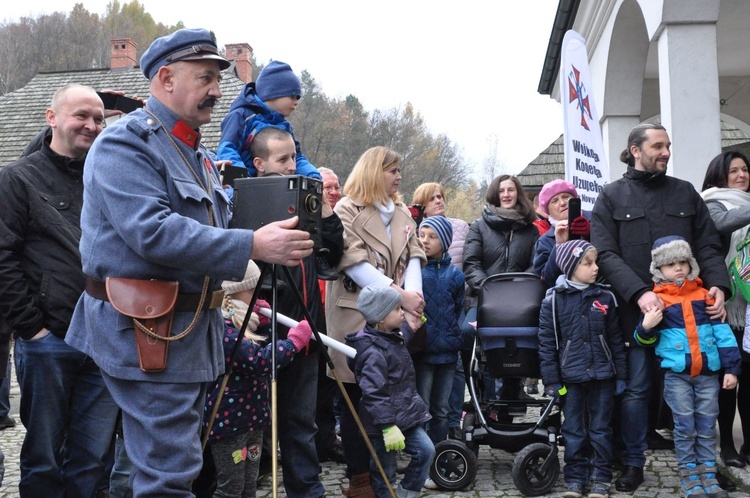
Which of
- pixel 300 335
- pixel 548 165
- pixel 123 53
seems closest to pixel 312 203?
pixel 300 335

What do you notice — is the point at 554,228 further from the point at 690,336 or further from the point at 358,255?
the point at 358,255

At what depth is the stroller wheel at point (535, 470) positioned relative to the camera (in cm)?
508

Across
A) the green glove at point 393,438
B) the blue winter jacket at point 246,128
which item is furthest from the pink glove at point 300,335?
the blue winter jacket at point 246,128

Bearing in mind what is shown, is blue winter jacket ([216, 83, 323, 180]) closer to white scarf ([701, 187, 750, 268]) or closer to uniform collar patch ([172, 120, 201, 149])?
uniform collar patch ([172, 120, 201, 149])

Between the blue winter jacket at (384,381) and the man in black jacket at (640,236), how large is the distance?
4.73 feet

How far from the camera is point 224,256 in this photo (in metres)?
2.70

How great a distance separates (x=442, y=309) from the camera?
18.4 ft

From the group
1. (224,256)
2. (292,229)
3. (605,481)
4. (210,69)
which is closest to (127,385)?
(224,256)

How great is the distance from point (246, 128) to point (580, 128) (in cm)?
296

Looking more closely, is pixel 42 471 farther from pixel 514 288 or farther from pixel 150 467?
pixel 514 288

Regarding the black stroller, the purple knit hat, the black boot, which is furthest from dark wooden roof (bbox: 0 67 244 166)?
the black boot

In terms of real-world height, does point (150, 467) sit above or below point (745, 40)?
below

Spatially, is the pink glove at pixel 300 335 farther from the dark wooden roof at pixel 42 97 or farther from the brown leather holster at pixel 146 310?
the dark wooden roof at pixel 42 97

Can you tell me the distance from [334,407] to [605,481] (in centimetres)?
206
